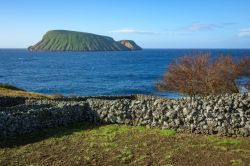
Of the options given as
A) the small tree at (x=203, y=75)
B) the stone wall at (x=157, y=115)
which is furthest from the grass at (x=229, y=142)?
the small tree at (x=203, y=75)

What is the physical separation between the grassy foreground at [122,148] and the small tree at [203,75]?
1113 inches

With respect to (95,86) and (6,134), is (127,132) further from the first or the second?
(95,86)

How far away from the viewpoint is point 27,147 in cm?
2211

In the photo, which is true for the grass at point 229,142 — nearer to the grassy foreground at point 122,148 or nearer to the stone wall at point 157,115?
the grassy foreground at point 122,148

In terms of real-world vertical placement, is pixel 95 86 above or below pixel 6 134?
below

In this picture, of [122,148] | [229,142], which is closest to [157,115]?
[122,148]

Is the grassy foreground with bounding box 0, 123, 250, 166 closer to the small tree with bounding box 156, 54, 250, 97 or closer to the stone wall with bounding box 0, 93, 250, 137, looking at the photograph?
the stone wall with bounding box 0, 93, 250, 137

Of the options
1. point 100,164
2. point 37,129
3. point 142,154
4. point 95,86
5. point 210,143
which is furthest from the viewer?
point 95,86

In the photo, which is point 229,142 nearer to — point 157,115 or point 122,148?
point 122,148

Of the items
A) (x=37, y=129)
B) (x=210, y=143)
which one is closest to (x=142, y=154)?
(x=210, y=143)

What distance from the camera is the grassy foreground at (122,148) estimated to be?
60.9 ft

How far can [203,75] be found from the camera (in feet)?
173

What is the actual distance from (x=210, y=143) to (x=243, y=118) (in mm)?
3032

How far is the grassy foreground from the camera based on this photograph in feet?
60.9
